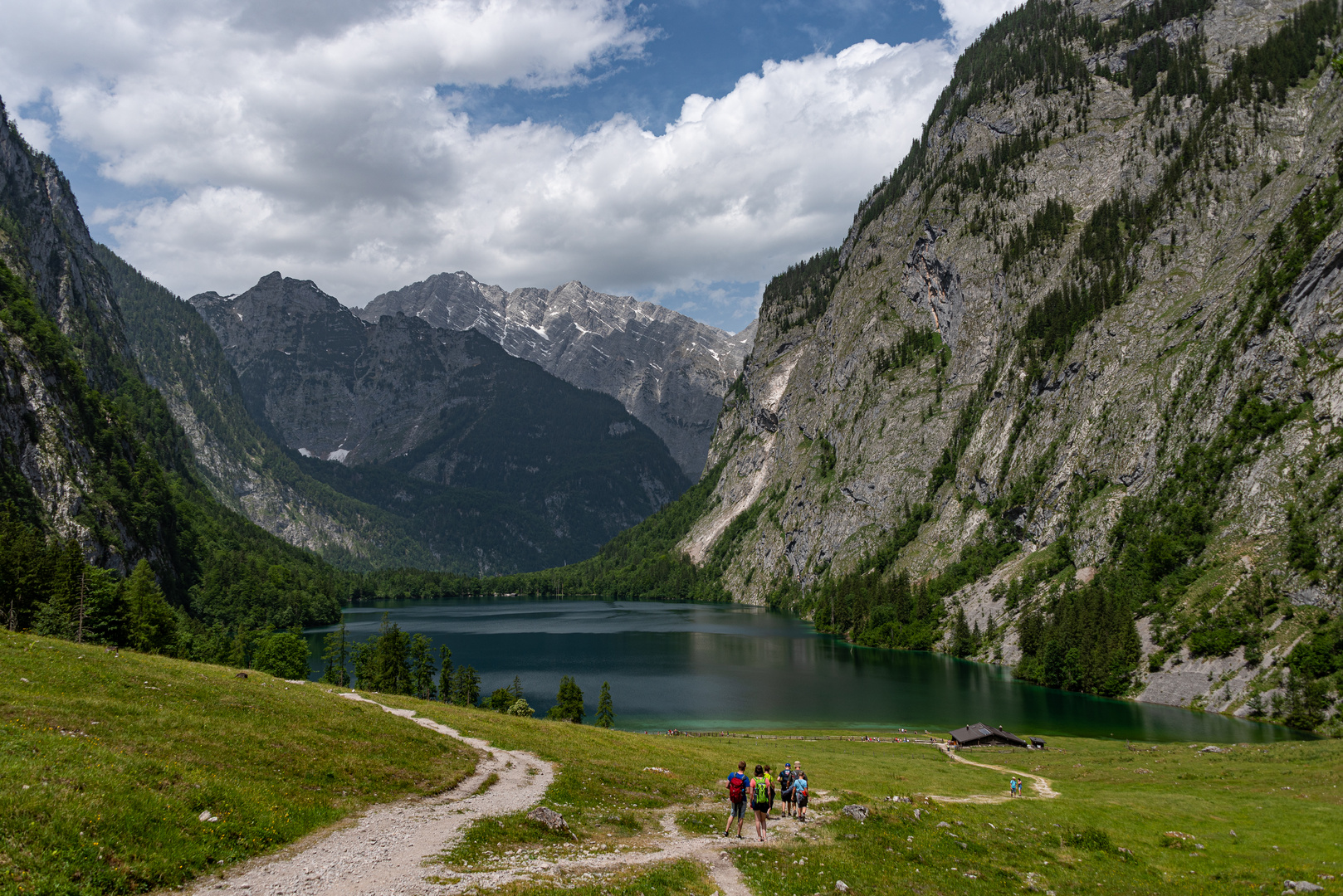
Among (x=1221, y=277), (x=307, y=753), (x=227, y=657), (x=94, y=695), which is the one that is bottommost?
(x=227, y=657)

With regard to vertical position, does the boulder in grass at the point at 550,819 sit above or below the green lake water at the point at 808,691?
above

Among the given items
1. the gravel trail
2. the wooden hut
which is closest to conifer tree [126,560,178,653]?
the gravel trail

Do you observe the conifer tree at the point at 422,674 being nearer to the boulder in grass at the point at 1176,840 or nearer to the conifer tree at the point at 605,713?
the conifer tree at the point at 605,713

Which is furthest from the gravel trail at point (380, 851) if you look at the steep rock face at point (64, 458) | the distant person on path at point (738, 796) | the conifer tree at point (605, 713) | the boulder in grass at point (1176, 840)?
the steep rock face at point (64, 458)

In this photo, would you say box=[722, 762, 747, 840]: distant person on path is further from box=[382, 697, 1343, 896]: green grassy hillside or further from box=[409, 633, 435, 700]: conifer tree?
box=[409, 633, 435, 700]: conifer tree

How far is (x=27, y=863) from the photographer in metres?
14.9

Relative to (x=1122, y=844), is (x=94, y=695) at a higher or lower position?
higher

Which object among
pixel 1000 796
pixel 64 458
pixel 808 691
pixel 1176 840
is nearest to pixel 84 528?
pixel 64 458

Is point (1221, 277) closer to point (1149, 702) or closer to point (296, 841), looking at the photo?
point (1149, 702)

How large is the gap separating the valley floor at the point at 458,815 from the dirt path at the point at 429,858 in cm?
12

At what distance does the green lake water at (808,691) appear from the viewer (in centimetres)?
9669

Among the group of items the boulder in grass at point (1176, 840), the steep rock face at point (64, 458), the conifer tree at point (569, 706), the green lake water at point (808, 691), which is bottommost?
the green lake water at point (808, 691)

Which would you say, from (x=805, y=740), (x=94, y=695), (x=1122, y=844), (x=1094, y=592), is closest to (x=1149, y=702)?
(x=1094, y=592)

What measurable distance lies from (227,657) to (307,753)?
84.9 m
